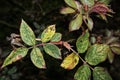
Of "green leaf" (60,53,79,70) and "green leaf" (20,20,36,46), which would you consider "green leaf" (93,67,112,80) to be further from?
"green leaf" (20,20,36,46)

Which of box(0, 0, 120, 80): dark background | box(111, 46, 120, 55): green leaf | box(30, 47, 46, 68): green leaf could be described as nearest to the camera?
box(30, 47, 46, 68): green leaf

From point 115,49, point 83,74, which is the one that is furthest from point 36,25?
point 83,74

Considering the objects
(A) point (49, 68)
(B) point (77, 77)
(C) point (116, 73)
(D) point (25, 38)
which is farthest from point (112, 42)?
(C) point (116, 73)

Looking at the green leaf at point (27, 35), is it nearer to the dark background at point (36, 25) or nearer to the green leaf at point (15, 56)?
the green leaf at point (15, 56)

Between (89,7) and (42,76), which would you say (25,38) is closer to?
(89,7)

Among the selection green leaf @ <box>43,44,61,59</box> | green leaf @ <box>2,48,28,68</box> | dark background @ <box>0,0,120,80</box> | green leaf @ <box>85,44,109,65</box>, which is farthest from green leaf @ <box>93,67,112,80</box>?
dark background @ <box>0,0,120,80</box>

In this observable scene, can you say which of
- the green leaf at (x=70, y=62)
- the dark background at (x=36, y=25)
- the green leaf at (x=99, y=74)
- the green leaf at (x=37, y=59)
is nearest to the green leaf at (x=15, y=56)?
the green leaf at (x=37, y=59)

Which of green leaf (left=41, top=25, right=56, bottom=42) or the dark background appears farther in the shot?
the dark background
